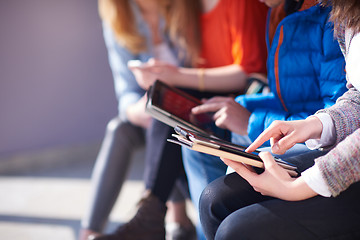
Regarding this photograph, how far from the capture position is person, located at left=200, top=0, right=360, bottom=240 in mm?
609

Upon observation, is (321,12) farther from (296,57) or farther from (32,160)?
(32,160)

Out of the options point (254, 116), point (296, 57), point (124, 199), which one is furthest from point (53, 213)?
point (296, 57)

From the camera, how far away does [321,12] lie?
88cm

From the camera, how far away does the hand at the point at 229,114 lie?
0.98 meters

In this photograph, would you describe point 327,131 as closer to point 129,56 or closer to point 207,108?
point 207,108

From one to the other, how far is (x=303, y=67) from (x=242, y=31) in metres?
0.41

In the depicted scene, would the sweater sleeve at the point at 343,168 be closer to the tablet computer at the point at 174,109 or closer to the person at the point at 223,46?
the tablet computer at the point at 174,109

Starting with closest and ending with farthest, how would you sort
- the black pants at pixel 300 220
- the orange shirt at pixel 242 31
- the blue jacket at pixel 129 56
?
the black pants at pixel 300 220
the orange shirt at pixel 242 31
the blue jacket at pixel 129 56

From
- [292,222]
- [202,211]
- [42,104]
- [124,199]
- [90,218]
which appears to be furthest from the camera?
[42,104]

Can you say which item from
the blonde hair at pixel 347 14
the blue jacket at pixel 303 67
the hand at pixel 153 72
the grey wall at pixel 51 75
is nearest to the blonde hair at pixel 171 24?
the hand at pixel 153 72

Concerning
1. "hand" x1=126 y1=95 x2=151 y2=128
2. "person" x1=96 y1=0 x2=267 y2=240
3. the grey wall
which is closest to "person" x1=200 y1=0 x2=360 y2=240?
"person" x1=96 y1=0 x2=267 y2=240

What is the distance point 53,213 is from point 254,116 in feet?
3.53

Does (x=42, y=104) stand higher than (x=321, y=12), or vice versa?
(x=321, y=12)

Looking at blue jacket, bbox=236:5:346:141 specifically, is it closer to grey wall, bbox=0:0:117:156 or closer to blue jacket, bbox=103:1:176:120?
blue jacket, bbox=103:1:176:120
